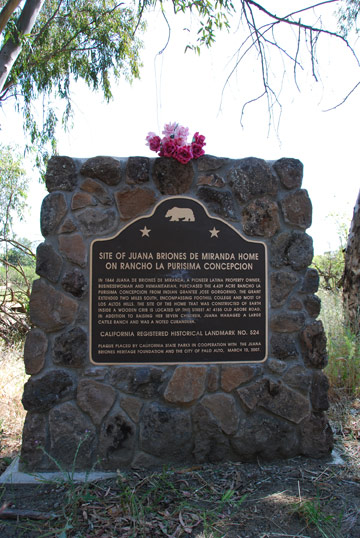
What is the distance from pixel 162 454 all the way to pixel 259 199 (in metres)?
2.03

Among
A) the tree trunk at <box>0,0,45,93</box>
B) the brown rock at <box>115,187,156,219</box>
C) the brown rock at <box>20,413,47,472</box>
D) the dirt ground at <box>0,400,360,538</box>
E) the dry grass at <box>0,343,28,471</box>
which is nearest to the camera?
the dirt ground at <box>0,400,360,538</box>

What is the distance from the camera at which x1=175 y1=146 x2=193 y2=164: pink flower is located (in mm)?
3352

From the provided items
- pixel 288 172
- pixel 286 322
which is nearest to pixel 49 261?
pixel 286 322

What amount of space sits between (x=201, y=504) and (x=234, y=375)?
0.92 metres

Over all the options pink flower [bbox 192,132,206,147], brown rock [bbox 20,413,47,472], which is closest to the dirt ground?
brown rock [bbox 20,413,47,472]

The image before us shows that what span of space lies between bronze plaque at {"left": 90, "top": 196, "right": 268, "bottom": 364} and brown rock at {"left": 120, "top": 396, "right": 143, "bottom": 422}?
268 mm

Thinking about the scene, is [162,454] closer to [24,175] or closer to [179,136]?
[179,136]

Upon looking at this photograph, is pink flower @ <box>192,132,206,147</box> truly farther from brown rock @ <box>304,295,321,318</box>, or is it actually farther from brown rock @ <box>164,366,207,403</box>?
brown rock @ <box>164,366,207,403</box>

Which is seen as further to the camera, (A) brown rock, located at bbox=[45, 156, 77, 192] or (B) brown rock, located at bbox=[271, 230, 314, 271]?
(B) brown rock, located at bbox=[271, 230, 314, 271]

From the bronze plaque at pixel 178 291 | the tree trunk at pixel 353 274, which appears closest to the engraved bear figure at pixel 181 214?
the bronze plaque at pixel 178 291

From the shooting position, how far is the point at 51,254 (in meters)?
3.32

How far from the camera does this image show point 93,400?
3283mm

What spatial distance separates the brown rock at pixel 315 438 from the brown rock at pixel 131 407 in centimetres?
126

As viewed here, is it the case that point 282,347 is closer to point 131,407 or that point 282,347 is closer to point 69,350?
point 131,407
